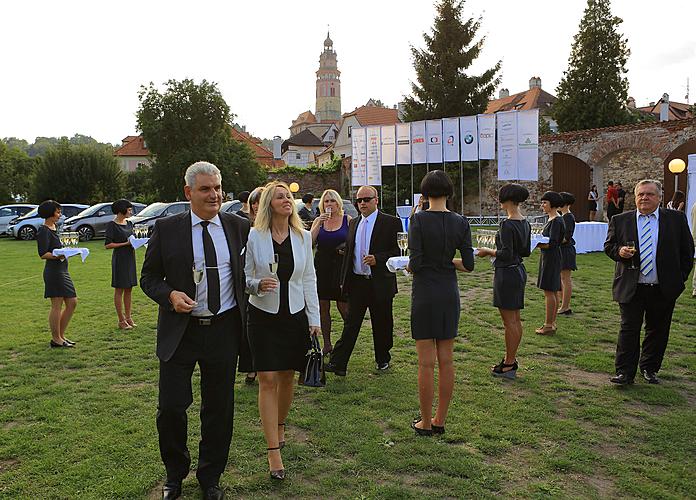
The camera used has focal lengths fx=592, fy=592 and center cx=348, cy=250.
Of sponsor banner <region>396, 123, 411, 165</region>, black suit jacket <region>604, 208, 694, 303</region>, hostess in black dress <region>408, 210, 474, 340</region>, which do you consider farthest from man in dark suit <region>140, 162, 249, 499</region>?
sponsor banner <region>396, 123, 411, 165</region>

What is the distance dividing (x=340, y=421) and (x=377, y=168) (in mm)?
20498

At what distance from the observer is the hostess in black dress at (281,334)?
3678mm

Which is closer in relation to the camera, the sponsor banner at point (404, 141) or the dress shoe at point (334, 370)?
the dress shoe at point (334, 370)

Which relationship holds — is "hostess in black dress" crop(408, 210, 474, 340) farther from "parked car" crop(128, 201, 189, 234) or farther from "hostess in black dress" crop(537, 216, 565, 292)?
"parked car" crop(128, 201, 189, 234)

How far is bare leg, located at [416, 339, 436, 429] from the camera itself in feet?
14.1

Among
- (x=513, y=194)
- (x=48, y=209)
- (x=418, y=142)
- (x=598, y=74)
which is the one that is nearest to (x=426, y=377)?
(x=513, y=194)

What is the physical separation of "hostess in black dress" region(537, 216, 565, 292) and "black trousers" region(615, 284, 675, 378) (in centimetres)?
200

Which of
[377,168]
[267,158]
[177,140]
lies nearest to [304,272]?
[377,168]


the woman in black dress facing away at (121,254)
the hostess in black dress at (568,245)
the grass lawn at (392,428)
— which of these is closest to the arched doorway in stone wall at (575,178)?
the hostess in black dress at (568,245)

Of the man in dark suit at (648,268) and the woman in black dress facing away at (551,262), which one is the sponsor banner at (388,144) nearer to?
the woman in black dress facing away at (551,262)

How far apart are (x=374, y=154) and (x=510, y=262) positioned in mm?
19161

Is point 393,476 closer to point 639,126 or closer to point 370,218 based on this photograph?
point 370,218

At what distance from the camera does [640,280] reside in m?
5.23

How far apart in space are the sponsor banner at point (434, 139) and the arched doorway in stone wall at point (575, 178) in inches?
223
